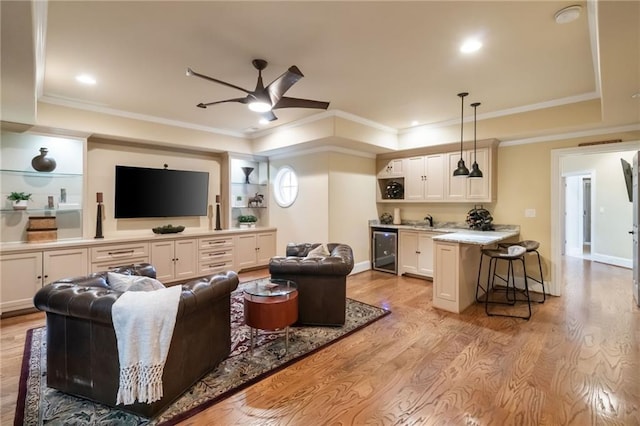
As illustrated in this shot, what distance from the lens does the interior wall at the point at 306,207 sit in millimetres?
5578

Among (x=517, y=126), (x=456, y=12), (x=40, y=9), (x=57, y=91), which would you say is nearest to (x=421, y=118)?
(x=517, y=126)

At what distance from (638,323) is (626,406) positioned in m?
2.01

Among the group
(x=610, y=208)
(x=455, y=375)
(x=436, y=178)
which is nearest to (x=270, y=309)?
(x=455, y=375)

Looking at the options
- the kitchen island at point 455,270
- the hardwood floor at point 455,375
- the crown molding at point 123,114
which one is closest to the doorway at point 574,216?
the hardwood floor at point 455,375

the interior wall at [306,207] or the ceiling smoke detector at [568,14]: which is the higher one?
the ceiling smoke detector at [568,14]

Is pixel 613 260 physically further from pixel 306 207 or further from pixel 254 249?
pixel 254 249

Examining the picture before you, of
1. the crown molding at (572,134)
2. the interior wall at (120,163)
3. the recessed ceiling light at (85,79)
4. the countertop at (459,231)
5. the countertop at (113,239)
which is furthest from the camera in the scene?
the interior wall at (120,163)

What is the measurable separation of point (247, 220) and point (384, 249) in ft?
9.34

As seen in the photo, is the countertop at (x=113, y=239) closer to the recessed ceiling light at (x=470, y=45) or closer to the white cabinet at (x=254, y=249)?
the white cabinet at (x=254, y=249)

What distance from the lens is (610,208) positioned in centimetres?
670

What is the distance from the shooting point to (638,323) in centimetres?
345

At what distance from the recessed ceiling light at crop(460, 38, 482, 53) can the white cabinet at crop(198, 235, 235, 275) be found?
4682 millimetres

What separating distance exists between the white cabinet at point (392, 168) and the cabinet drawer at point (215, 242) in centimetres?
332

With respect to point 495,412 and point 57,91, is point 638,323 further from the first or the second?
point 57,91
